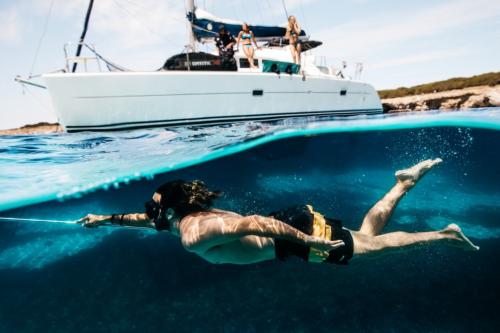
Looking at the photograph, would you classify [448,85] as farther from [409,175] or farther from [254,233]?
[254,233]

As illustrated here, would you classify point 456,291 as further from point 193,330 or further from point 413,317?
point 193,330

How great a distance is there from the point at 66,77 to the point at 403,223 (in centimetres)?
1325

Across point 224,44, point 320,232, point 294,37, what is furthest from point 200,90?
point 320,232

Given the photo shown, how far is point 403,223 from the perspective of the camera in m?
11.4

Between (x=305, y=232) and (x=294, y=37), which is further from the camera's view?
(x=294, y=37)

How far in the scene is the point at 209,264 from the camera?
29.7 ft

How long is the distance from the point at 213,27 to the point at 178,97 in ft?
19.3

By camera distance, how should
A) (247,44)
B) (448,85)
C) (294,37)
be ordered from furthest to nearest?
(448,85)
(294,37)
(247,44)

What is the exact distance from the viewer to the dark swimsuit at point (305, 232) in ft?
12.0

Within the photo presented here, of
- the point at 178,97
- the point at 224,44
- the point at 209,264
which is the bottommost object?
the point at 209,264

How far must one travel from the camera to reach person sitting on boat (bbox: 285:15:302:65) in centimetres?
1483

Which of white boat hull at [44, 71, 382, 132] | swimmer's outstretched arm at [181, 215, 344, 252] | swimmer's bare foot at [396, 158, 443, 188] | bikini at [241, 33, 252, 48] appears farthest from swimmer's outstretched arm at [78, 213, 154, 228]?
bikini at [241, 33, 252, 48]

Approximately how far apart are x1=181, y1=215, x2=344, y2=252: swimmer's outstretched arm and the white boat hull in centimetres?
884

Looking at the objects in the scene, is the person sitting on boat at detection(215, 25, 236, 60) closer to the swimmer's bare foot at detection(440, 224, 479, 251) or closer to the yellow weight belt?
the yellow weight belt
